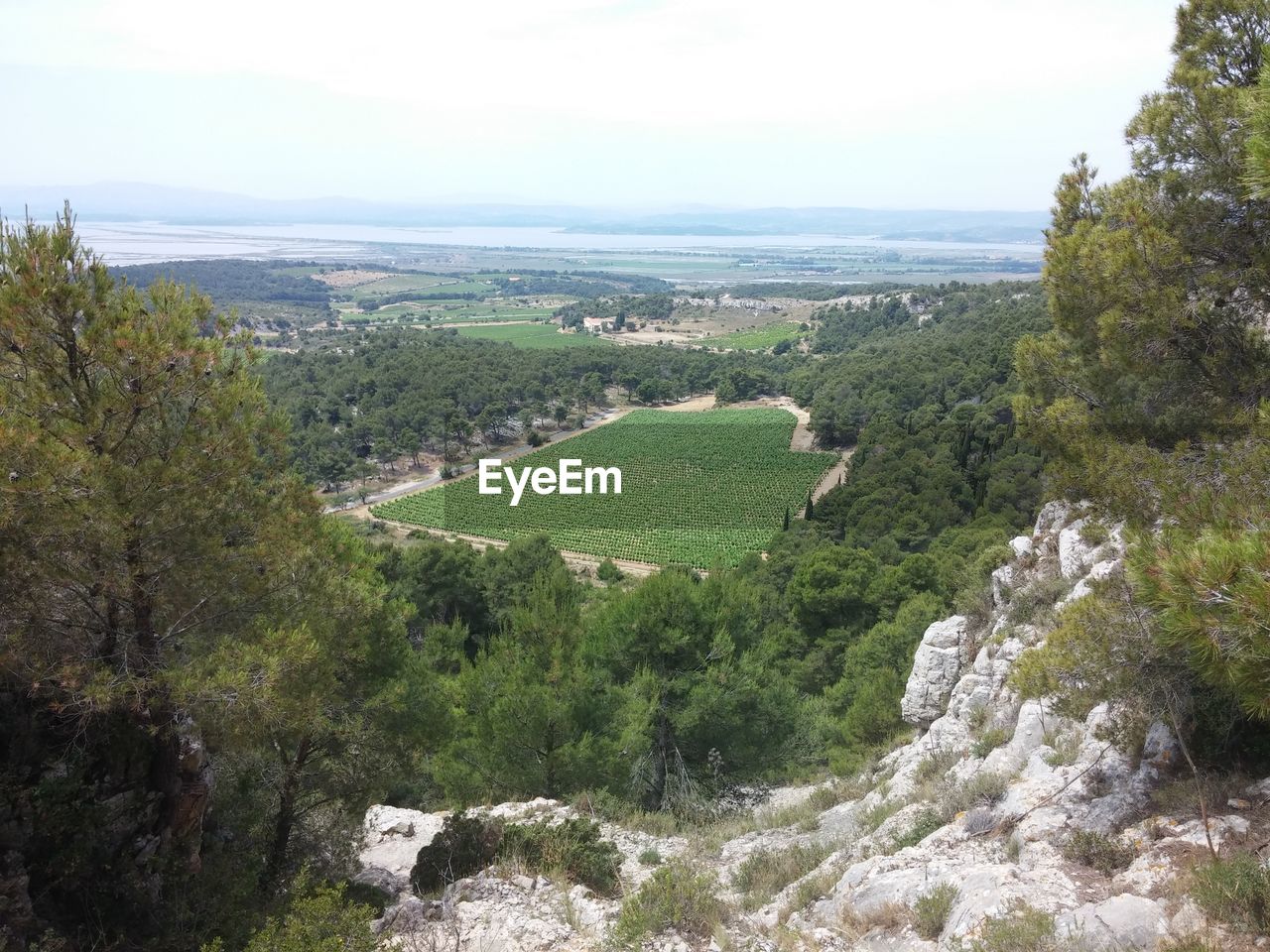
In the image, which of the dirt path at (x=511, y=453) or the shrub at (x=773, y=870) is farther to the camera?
the dirt path at (x=511, y=453)

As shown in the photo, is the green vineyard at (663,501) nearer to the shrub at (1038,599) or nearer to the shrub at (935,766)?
the shrub at (1038,599)

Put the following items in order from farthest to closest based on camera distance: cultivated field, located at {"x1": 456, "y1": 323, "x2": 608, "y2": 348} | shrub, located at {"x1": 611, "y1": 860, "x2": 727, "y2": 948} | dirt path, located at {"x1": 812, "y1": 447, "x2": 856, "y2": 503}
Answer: cultivated field, located at {"x1": 456, "y1": 323, "x2": 608, "y2": 348} → dirt path, located at {"x1": 812, "y1": 447, "x2": 856, "y2": 503} → shrub, located at {"x1": 611, "y1": 860, "x2": 727, "y2": 948}

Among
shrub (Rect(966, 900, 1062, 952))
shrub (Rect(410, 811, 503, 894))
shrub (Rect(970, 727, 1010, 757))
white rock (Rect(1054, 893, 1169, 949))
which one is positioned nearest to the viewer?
white rock (Rect(1054, 893, 1169, 949))

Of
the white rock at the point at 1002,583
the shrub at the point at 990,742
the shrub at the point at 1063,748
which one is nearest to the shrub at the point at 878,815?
the shrub at the point at 990,742

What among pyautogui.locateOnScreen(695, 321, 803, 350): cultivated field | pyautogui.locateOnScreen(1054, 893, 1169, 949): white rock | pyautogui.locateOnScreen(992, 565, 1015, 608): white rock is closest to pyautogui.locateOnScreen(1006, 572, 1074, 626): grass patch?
pyautogui.locateOnScreen(992, 565, 1015, 608): white rock

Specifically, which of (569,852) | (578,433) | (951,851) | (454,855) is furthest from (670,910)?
(578,433)

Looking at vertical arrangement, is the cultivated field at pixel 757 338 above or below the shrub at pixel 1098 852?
above

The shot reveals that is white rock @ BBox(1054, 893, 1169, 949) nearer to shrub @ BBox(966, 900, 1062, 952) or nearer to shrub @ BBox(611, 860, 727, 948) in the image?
shrub @ BBox(966, 900, 1062, 952)
